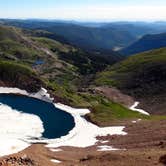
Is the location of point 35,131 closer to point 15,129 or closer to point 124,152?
point 15,129

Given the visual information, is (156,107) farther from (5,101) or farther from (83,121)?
(5,101)

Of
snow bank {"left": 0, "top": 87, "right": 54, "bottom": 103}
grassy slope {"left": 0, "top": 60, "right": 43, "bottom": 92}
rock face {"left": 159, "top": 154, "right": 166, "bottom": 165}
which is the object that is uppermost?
rock face {"left": 159, "top": 154, "right": 166, "bottom": 165}

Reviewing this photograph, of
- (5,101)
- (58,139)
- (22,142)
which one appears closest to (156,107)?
(5,101)

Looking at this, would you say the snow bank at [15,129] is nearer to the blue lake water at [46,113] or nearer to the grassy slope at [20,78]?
the blue lake water at [46,113]

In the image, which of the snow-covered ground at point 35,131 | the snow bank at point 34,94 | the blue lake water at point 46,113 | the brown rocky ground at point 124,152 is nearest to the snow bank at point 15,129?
the snow-covered ground at point 35,131

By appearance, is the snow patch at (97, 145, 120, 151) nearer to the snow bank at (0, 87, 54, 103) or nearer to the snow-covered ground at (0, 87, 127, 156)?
the snow-covered ground at (0, 87, 127, 156)

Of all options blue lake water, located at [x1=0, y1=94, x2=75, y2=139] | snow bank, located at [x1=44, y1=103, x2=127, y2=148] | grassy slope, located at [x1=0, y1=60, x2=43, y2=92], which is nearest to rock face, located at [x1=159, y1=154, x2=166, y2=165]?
snow bank, located at [x1=44, y1=103, x2=127, y2=148]
